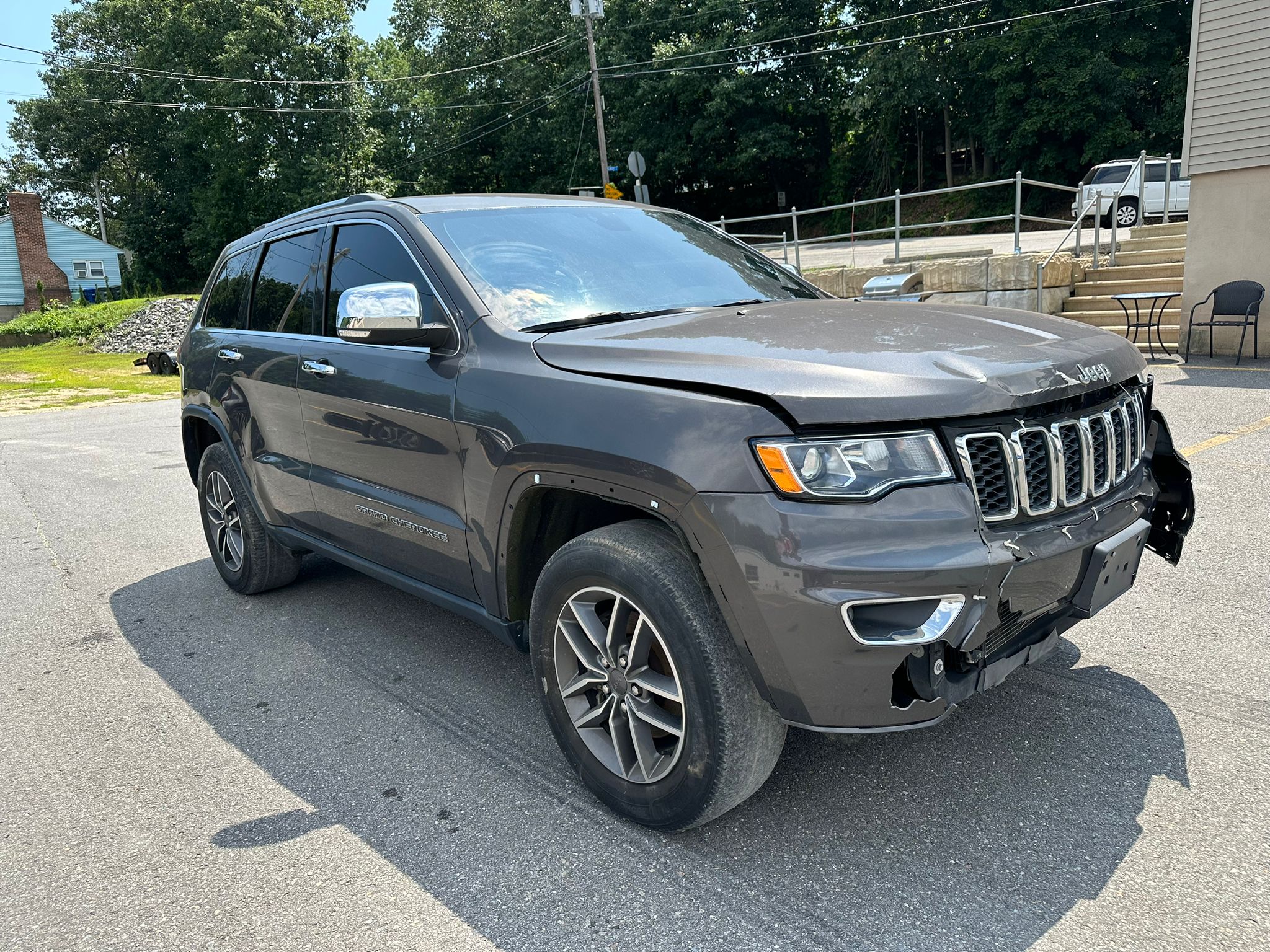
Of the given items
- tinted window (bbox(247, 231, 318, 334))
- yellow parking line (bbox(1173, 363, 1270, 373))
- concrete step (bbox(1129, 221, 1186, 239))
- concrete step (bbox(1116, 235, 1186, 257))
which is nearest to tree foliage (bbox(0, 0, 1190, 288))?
concrete step (bbox(1129, 221, 1186, 239))

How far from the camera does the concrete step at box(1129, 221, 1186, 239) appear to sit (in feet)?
49.3

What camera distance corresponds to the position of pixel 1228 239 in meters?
11.9

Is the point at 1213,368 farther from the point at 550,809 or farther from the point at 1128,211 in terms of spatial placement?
the point at 1128,211

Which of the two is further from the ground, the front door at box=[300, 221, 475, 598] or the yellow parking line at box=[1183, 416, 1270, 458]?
the front door at box=[300, 221, 475, 598]

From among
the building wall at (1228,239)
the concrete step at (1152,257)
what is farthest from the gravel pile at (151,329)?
the building wall at (1228,239)

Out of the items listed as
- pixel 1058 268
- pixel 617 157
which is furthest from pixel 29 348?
pixel 1058 268

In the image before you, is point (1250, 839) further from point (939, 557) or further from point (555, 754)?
point (555, 754)

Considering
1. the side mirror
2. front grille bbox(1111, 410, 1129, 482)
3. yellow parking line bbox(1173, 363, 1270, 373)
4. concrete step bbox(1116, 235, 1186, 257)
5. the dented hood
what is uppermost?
the side mirror

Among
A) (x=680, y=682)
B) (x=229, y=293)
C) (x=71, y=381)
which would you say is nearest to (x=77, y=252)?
(x=71, y=381)

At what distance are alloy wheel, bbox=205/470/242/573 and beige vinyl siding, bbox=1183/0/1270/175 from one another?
38.4ft

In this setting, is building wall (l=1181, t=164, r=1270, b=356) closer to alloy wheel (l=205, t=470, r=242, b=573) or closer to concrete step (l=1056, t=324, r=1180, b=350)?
concrete step (l=1056, t=324, r=1180, b=350)

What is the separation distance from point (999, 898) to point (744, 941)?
66cm

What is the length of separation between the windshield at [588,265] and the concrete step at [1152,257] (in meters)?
12.4

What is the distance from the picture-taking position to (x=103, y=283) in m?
56.2
